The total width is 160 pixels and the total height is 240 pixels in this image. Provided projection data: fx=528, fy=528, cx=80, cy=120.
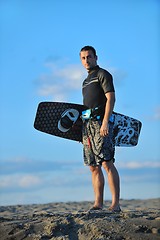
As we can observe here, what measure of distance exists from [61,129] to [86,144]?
2.73 feet

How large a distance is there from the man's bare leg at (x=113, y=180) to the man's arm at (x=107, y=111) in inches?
14.2

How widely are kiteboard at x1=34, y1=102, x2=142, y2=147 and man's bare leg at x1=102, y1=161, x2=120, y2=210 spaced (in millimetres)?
832

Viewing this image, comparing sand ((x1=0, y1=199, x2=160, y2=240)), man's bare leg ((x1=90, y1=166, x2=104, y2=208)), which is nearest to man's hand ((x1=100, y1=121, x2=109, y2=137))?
man's bare leg ((x1=90, y1=166, x2=104, y2=208))

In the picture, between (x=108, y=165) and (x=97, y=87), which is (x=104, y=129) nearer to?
(x=108, y=165)

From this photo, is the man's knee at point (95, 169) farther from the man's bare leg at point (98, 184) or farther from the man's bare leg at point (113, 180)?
the man's bare leg at point (113, 180)

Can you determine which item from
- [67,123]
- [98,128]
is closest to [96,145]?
[98,128]

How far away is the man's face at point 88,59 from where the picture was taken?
625 cm

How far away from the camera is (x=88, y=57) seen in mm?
6250

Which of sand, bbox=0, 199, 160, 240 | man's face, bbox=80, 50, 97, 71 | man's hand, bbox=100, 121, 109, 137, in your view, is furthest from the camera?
man's face, bbox=80, 50, 97, 71

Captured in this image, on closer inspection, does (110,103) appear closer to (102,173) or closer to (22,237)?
(102,173)

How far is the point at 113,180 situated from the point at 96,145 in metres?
0.45

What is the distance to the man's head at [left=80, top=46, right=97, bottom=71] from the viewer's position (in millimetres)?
6246

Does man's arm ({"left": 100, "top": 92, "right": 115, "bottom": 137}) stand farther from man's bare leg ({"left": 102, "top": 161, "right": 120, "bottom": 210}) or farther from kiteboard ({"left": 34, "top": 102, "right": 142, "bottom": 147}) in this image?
kiteboard ({"left": 34, "top": 102, "right": 142, "bottom": 147})

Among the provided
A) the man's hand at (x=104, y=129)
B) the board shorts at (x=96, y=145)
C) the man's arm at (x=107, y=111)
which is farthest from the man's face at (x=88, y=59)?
the man's hand at (x=104, y=129)
